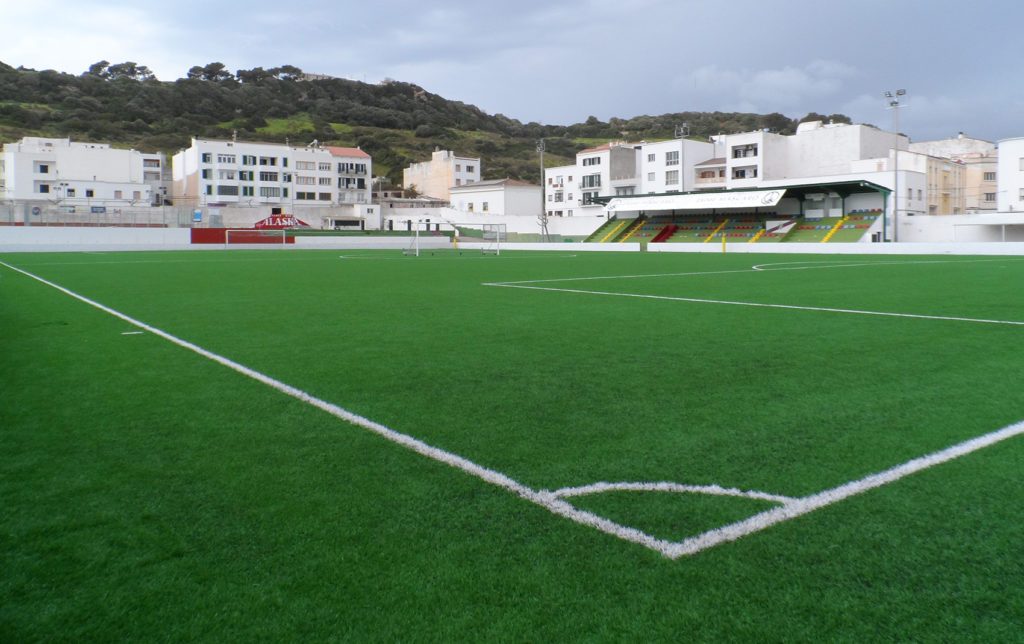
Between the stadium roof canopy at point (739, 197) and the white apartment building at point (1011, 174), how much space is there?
1464cm

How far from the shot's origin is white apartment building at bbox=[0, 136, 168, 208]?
3078 inches

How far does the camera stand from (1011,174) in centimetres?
5909

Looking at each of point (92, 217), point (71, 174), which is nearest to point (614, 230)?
point (92, 217)

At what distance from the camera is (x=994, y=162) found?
78688mm

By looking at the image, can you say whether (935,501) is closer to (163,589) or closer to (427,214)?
(163,589)

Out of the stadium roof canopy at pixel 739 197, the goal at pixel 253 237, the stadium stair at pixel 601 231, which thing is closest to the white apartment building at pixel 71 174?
the goal at pixel 253 237

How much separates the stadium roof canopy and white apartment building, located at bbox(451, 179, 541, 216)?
87.2 feet

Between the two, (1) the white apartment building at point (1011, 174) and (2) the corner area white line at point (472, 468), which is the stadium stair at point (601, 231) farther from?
(2) the corner area white line at point (472, 468)

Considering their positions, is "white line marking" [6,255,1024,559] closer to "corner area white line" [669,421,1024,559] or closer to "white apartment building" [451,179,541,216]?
"corner area white line" [669,421,1024,559]

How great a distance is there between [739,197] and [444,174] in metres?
63.4

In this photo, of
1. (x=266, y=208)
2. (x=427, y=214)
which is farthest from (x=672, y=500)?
(x=427, y=214)

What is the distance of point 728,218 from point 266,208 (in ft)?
152

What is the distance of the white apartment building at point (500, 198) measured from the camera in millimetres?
90062

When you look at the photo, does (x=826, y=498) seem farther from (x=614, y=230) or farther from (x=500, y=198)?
(x=500, y=198)
